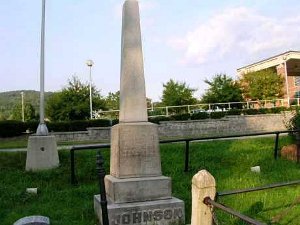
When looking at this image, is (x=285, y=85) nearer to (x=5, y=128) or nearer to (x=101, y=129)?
(x=101, y=129)

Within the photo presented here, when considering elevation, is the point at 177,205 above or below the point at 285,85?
below

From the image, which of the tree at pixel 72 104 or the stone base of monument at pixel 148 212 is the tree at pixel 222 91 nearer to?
the tree at pixel 72 104

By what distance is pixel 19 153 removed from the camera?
13688mm

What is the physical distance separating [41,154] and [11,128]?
1342 cm

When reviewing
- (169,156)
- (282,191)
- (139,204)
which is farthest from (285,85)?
(139,204)

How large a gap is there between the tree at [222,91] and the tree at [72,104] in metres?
9.37

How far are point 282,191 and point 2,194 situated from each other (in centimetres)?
550

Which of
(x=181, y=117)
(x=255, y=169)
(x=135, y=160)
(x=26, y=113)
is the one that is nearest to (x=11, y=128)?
(x=181, y=117)

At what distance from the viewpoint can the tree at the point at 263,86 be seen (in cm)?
4203

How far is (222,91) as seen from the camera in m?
41.0

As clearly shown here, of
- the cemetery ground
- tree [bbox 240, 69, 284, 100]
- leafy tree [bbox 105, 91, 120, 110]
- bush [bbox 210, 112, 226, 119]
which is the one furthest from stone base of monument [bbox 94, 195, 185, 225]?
leafy tree [bbox 105, 91, 120, 110]

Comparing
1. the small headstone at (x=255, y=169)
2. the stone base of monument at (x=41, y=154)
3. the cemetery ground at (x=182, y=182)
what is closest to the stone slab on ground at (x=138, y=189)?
the cemetery ground at (x=182, y=182)

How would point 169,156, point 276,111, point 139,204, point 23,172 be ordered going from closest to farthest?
1. point 139,204
2. point 23,172
3. point 169,156
4. point 276,111

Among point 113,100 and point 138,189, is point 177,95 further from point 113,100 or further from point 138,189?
point 138,189
